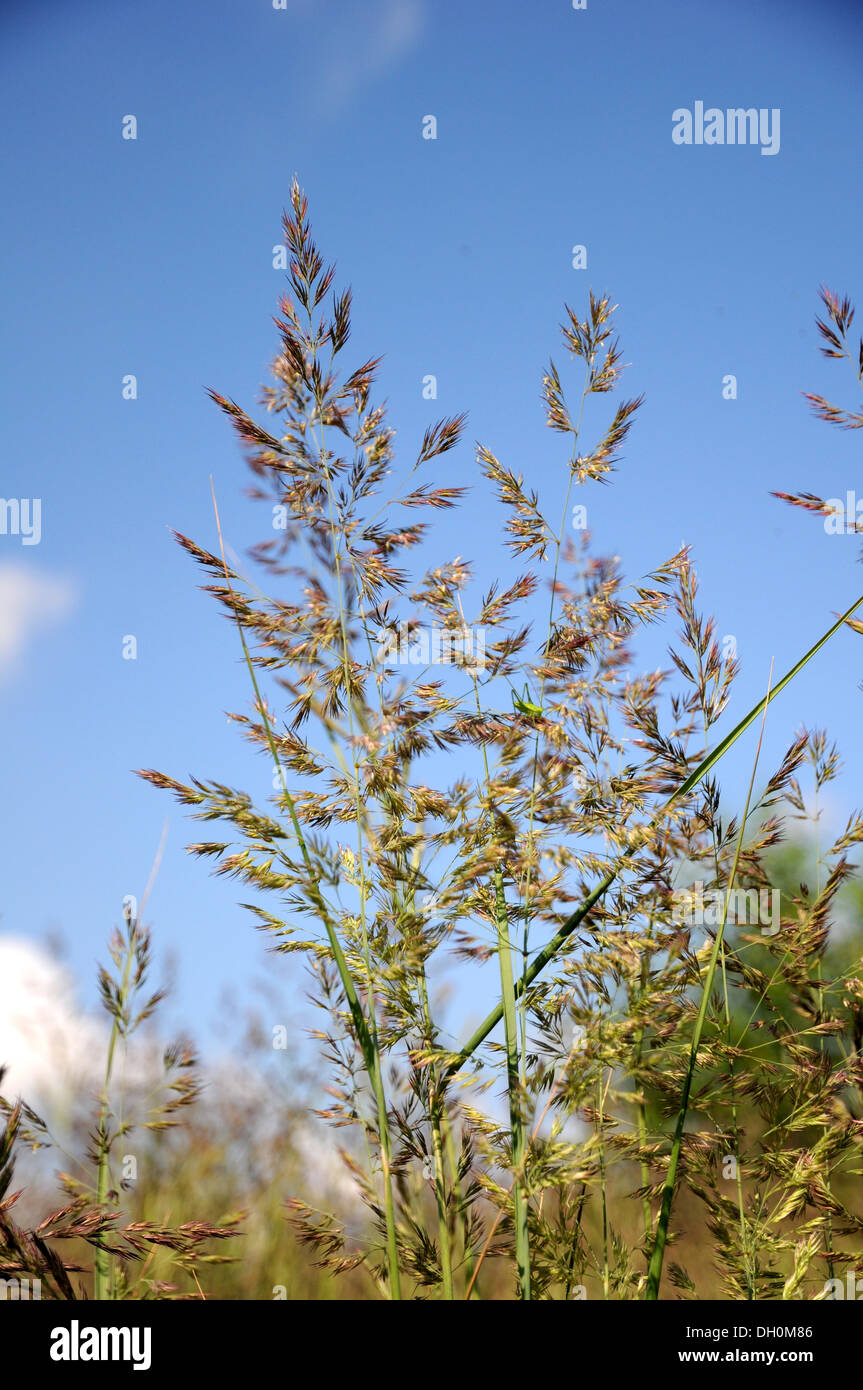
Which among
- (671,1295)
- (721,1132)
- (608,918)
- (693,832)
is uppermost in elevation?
(693,832)

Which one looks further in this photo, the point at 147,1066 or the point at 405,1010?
the point at 147,1066

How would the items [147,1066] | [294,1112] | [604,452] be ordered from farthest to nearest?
[294,1112] → [147,1066] → [604,452]

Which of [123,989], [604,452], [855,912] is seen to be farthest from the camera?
[855,912]

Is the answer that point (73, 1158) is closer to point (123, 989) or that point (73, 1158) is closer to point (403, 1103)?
point (123, 989)

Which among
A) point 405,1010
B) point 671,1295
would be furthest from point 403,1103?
point 671,1295

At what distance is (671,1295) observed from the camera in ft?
10.4

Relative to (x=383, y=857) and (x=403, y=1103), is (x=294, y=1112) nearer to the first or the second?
(x=403, y=1103)

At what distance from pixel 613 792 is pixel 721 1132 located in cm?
72

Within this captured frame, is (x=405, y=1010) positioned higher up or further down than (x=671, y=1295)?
higher up

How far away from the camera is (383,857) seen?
5.42ft
